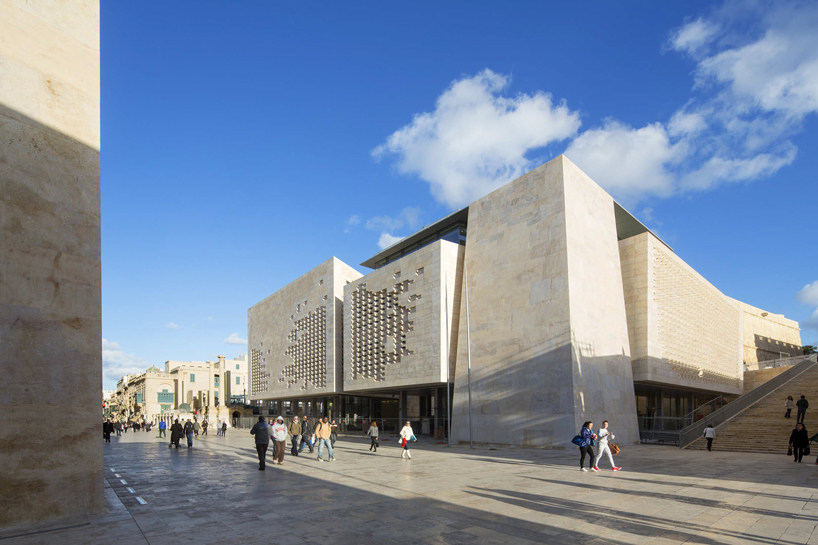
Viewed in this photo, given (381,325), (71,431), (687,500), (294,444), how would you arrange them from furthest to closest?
(381,325), (294,444), (687,500), (71,431)

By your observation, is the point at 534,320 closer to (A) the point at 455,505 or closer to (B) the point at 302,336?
(A) the point at 455,505

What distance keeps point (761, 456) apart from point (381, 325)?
2160 centimetres

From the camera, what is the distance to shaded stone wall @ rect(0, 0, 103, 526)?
796 cm

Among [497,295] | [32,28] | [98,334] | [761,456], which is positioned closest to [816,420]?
[761,456]

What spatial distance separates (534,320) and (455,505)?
54.3ft

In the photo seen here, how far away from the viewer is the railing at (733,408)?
75.7 feet

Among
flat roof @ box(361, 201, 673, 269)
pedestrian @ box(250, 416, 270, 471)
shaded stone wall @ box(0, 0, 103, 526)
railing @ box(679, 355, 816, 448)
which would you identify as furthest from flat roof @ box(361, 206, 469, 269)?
shaded stone wall @ box(0, 0, 103, 526)

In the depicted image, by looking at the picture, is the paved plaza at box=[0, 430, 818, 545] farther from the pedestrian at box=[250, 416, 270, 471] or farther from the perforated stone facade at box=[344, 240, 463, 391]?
the perforated stone facade at box=[344, 240, 463, 391]

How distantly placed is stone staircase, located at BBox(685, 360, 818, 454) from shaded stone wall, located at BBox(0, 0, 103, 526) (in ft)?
71.7

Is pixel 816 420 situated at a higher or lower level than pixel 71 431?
lower

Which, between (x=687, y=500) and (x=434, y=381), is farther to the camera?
(x=434, y=381)

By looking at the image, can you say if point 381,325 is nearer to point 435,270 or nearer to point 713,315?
point 435,270

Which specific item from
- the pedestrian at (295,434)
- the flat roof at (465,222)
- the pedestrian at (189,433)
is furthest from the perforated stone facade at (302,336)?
the pedestrian at (295,434)

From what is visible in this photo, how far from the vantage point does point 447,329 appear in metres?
30.0
